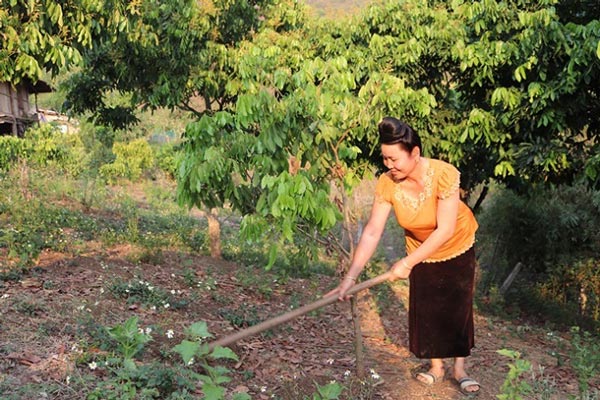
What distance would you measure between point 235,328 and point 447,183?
2.49m

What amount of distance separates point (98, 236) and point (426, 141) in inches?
181

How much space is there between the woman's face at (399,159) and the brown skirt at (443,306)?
75cm

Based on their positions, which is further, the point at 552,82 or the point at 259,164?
the point at 552,82

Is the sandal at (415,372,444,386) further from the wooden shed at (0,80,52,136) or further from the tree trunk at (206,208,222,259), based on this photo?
the wooden shed at (0,80,52,136)

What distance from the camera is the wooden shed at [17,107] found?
1820cm

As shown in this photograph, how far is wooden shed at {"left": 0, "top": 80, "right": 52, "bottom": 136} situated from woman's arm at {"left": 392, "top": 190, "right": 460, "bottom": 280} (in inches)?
696

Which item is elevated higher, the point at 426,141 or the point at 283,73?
the point at 283,73

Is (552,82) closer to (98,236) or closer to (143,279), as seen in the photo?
(143,279)

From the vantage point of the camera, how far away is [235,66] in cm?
704

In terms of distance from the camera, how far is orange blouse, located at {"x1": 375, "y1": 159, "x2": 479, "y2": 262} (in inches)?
129

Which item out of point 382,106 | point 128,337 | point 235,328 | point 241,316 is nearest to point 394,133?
point 128,337

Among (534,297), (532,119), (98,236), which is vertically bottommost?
(534,297)

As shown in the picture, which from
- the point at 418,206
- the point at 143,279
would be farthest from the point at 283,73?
the point at 143,279

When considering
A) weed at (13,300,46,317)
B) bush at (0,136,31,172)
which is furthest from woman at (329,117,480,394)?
bush at (0,136,31,172)
